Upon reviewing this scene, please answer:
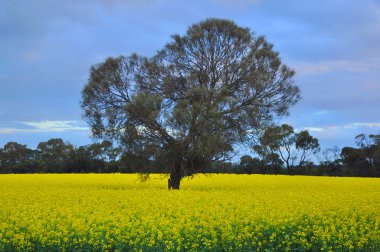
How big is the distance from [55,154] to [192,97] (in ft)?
212

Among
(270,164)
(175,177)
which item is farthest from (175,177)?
(270,164)

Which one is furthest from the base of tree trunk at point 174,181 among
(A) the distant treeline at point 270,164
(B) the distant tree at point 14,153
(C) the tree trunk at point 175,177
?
(B) the distant tree at point 14,153

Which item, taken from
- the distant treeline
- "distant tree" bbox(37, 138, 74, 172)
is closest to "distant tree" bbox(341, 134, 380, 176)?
the distant treeline

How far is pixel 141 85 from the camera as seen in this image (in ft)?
107

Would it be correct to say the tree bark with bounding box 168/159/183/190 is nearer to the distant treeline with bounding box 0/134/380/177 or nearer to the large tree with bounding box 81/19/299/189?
the large tree with bounding box 81/19/299/189

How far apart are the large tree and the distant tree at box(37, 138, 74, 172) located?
1730 inches

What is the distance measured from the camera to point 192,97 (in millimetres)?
29406

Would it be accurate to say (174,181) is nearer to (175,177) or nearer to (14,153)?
(175,177)

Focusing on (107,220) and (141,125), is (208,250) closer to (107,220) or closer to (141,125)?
(107,220)

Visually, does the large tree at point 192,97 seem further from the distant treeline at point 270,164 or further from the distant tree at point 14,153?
the distant tree at point 14,153

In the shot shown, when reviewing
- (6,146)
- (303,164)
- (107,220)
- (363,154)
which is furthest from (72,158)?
(107,220)

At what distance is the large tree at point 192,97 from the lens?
1124 inches

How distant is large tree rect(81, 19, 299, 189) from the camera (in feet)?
93.7

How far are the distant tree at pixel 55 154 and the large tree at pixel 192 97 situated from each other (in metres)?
43.9
